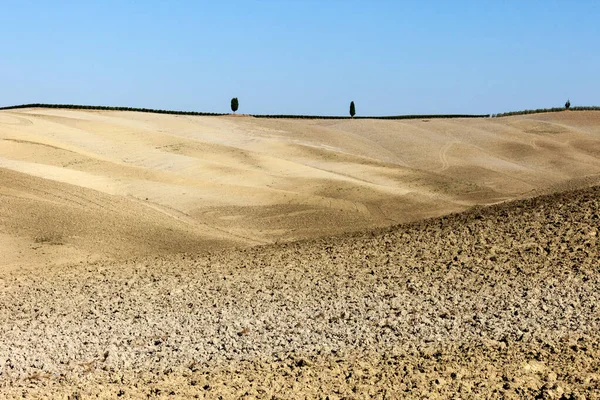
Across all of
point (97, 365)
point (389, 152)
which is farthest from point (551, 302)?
point (389, 152)

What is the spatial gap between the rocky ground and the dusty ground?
3cm

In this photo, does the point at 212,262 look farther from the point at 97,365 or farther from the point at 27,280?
the point at 97,365

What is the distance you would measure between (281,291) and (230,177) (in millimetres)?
14781

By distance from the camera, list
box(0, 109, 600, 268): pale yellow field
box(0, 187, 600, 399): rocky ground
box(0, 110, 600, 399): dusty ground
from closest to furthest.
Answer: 1. box(0, 187, 600, 399): rocky ground
2. box(0, 110, 600, 399): dusty ground
3. box(0, 109, 600, 268): pale yellow field

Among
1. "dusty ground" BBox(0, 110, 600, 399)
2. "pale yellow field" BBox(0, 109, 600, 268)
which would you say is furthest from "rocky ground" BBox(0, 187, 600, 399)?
"pale yellow field" BBox(0, 109, 600, 268)

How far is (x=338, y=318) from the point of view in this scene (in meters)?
10.6

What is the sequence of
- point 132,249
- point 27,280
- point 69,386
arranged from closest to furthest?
1. point 69,386
2. point 27,280
3. point 132,249

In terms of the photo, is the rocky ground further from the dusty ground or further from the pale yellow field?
the pale yellow field

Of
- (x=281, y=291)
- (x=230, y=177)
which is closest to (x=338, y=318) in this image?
(x=281, y=291)

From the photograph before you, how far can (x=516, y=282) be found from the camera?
36.8 feet

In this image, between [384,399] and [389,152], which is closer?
[384,399]

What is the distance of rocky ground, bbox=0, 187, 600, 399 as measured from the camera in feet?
28.4

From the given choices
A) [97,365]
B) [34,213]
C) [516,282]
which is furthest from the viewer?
[34,213]

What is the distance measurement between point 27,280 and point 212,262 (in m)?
3.20
